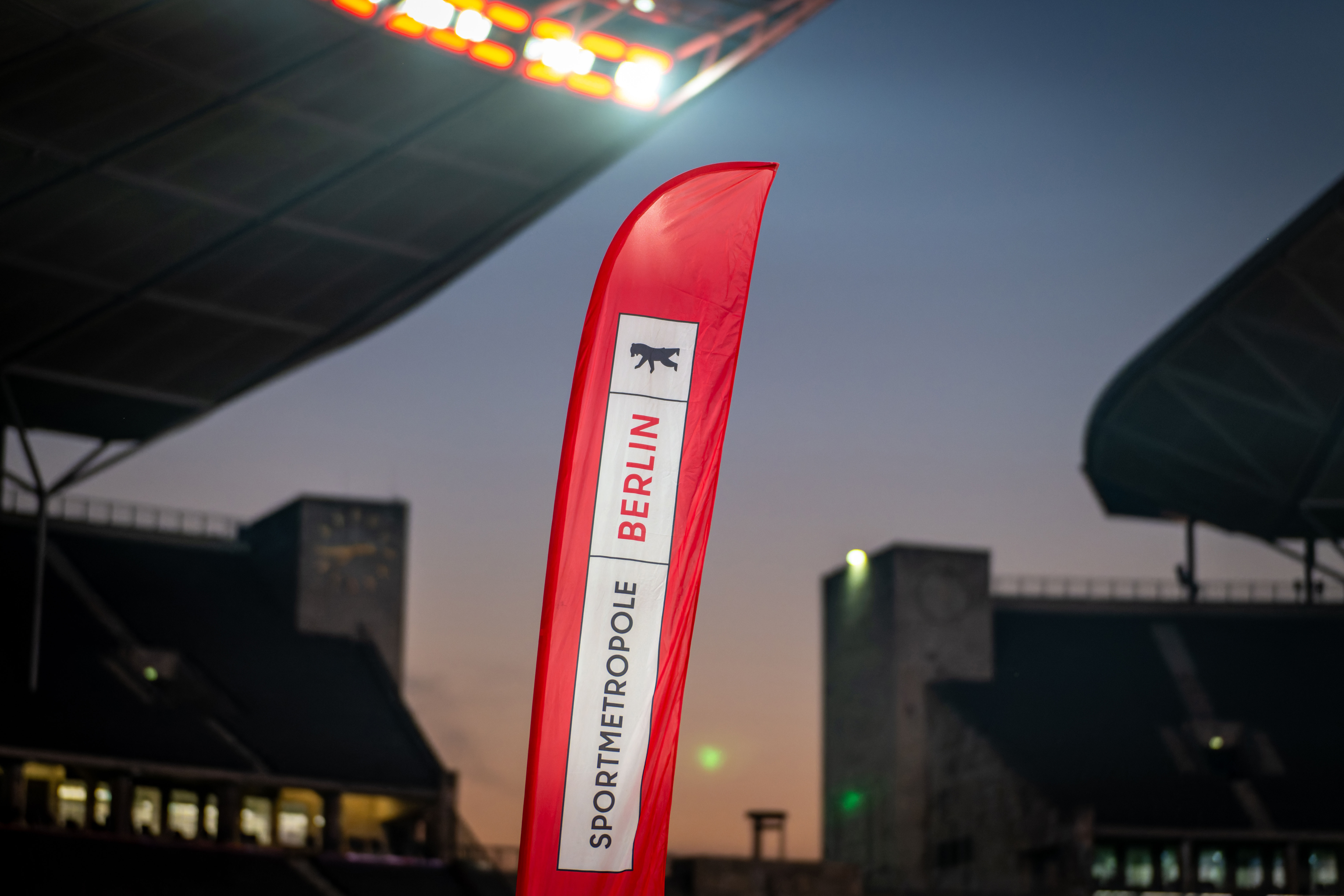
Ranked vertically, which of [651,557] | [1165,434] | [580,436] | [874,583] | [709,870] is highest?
[1165,434]

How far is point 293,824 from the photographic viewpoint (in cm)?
5572

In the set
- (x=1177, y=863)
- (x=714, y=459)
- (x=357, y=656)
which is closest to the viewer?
(x=714, y=459)

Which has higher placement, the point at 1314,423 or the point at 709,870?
the point at 1314,423

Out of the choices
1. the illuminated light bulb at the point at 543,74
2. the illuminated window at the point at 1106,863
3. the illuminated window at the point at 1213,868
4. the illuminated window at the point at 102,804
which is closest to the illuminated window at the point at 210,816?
the illuminated window at the point at 102,804

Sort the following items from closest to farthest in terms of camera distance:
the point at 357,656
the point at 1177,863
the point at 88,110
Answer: the point at 88,110, the point at 1177,863, the point at 357,656

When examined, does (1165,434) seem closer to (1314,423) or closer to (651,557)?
(1314,423)

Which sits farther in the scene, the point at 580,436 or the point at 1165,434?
the point at 1165,434

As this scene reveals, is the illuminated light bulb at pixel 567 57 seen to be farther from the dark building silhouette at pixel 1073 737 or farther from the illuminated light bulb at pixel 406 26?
the dark building silhouette at pixel 1073 737

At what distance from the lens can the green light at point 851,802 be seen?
2458 inches

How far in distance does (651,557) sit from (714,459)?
1.03 metres

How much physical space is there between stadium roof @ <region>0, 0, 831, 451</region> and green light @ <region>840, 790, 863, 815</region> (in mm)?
24775

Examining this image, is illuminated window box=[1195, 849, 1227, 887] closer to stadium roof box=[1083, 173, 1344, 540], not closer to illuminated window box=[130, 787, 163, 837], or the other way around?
stadium roof box=[1083, 173, 1344, 540]

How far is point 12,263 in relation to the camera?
44031 millimetres

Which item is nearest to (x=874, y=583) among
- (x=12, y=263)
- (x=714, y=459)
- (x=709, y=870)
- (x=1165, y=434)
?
(x=1165, y=434)
